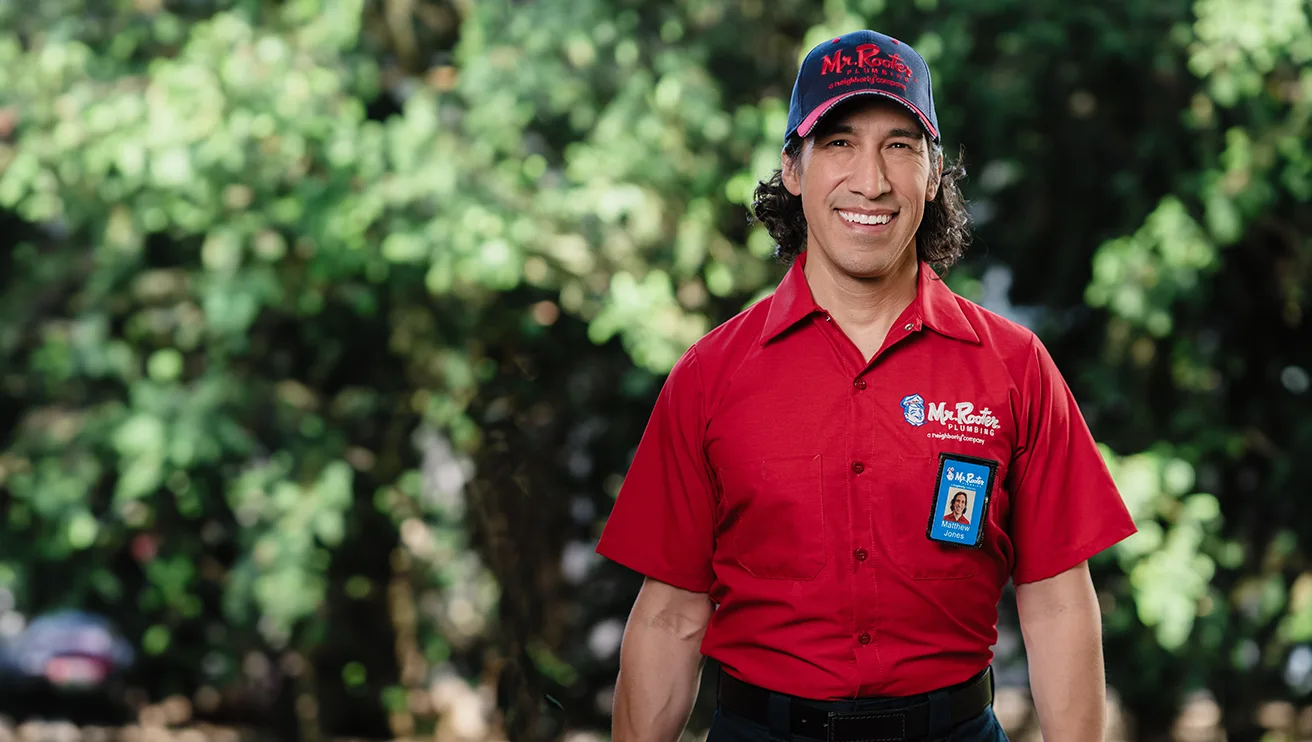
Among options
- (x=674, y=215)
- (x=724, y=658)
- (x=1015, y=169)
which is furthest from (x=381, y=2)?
(x=724, y=658)

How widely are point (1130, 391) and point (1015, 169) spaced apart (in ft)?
3.10

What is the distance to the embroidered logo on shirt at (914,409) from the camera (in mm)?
2105

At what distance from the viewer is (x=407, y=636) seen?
6.80 meters

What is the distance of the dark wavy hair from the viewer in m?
2.39

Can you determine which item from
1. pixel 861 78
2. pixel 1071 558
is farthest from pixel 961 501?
pixel 861 78

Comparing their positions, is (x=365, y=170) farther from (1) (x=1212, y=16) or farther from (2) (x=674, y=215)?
(1) (x=1212, y=16)

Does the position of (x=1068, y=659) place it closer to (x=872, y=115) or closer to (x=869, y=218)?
(x=869, y=218)

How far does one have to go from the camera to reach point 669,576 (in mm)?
2236

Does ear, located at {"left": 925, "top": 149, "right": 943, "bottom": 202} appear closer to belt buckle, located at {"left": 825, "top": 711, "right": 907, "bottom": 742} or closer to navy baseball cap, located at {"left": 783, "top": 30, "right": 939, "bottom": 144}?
navy baseball cap, located at {"left": 783, "top": 30, "right": 939, "bottom": 144}

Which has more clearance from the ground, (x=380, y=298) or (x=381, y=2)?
(x=381, y=2)

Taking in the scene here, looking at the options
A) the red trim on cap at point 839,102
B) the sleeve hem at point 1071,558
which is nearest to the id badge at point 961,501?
the sleeve hem at point 1071,558

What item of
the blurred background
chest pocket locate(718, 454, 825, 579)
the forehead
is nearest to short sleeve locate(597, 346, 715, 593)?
chest pocket locate(718, 454, 825, 579)

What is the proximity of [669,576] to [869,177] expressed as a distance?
667 millimetres

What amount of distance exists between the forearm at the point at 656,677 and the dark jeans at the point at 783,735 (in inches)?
3.0
